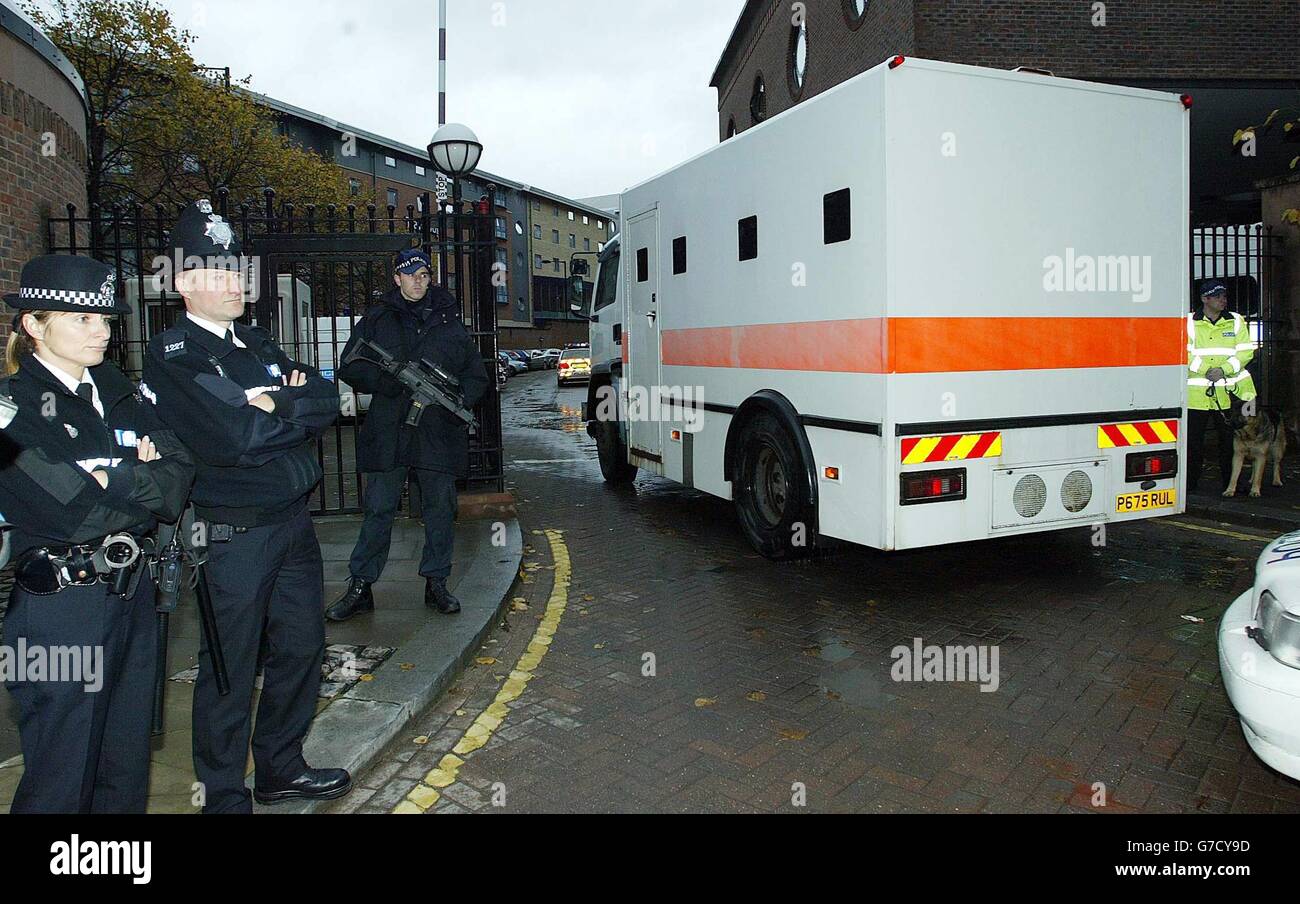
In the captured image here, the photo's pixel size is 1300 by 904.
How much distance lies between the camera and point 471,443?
909 centimetres

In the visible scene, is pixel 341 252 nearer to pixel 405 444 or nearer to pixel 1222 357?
pixel 405 444

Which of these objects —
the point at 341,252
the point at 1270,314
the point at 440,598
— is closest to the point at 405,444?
the point at 440,598

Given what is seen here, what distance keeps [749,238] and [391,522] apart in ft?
10.5

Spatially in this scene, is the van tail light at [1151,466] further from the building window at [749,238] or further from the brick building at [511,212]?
the brick building at [511,212]

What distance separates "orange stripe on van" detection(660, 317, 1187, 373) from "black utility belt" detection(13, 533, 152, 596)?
4084 mm

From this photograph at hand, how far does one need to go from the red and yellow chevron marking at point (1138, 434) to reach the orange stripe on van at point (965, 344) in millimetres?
399

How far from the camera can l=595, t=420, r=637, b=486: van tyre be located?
1080 centimetres

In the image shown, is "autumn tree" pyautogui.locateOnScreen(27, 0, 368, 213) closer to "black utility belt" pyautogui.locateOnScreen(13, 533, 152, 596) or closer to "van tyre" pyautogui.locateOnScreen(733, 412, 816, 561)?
"van tyre" pyautogui.locateOnScreen(733, 412, 816, 561)

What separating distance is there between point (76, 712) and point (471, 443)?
21.6 feet

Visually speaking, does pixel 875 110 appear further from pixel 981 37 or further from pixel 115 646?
pixel 981 37

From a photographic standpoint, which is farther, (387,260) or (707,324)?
(387,260)

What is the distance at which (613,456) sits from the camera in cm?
1089

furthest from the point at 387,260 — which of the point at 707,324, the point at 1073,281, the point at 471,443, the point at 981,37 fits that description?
the point at 981,37

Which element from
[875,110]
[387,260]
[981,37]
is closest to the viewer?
[875,110]
